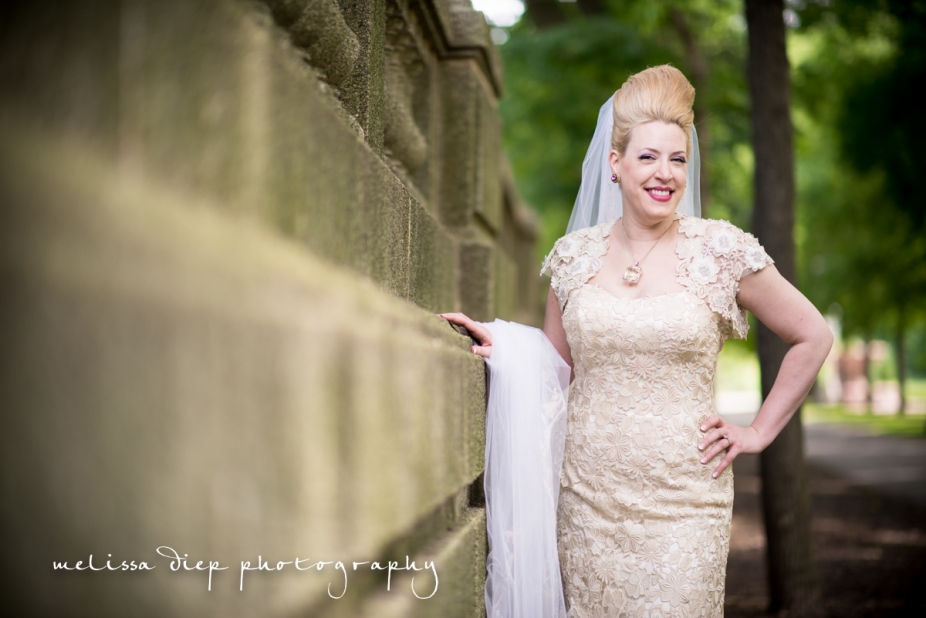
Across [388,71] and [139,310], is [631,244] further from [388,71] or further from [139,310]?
[139,310]

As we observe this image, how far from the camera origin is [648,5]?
7934 millimetres

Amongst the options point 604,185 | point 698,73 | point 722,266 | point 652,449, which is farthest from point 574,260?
point 698,73

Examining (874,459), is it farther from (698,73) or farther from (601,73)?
(601,73)

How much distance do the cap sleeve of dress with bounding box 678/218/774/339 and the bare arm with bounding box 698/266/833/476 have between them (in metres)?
0.05

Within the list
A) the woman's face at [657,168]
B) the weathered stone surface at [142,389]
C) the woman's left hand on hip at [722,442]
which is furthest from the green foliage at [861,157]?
the weathered stone surface at [142,389]

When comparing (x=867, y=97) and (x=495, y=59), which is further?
(x=867, y=97)

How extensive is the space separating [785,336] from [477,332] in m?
1.20

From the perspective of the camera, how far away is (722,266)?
296cm

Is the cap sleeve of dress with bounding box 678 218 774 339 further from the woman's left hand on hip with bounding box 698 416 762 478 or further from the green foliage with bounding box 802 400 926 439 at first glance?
the green foliage with bounding box 802 400 926 439

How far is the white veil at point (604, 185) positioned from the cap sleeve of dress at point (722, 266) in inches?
16.5

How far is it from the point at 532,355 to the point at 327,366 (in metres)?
1.82

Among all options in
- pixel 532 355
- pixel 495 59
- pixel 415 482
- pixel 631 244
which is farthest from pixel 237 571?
pixel 495 59

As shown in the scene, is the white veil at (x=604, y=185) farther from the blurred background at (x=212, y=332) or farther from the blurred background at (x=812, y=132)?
the blurred background at (x=812, y=132)

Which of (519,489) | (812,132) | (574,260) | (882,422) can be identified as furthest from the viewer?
(882,422)
